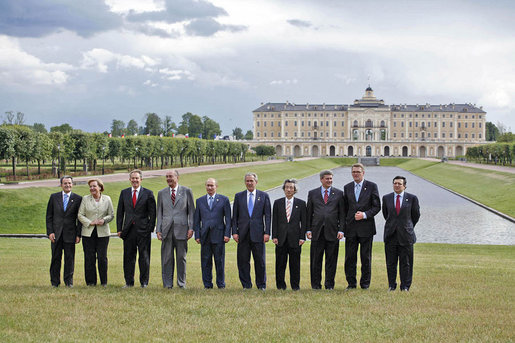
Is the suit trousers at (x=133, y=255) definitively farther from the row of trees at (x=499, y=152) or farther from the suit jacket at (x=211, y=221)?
the row of trees at (x=499, y=152)

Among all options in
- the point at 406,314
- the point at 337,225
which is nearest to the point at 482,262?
the point at 337,225

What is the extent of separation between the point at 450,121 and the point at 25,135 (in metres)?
113

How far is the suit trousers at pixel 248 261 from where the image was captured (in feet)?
26.5

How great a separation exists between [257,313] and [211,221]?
2.35 m

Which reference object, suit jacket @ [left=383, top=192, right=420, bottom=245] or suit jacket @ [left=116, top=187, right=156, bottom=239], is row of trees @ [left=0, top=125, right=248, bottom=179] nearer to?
suit jacket @ [left=116, top=187, right=156, bottom=239]

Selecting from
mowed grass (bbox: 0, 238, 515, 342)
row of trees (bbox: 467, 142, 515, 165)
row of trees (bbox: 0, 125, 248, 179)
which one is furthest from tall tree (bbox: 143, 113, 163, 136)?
mowed grass (bbox: 0, 238, 515, 342)

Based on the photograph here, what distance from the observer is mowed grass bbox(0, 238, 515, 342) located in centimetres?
532

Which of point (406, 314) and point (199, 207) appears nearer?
point (406, 314)

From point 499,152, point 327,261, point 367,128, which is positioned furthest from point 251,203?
point 367,128

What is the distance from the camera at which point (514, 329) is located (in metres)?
5.51

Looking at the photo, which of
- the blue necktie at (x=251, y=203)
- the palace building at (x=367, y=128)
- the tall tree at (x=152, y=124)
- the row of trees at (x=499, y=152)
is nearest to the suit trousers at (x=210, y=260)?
the blue necktie at (x=251, y=203)

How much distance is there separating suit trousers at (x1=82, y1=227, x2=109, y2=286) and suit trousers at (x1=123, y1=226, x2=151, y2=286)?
323 millimetres

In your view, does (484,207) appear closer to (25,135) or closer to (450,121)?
(25,135)

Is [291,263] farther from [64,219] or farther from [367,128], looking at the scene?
[367,128]
